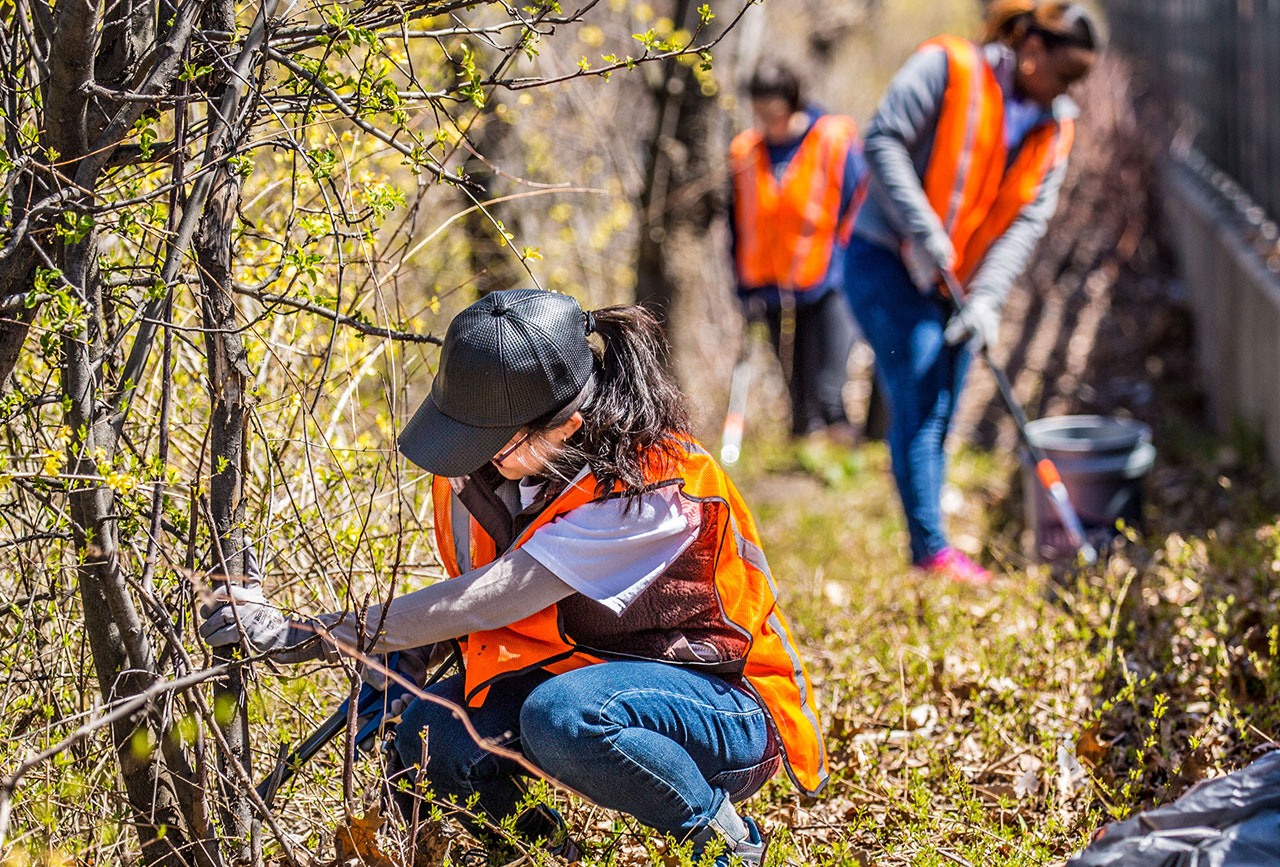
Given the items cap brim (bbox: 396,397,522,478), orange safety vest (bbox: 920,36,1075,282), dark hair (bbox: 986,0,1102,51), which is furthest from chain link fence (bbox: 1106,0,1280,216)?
cap brim (bbox: 396,397,522,478)

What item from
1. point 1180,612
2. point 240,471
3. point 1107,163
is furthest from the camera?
point 1107,163

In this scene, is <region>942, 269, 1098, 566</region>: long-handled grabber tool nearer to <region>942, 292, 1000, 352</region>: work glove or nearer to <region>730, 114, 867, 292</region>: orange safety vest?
<region>942, 292, 1000, 352</region>: work glove

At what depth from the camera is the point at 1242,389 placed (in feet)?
19.6

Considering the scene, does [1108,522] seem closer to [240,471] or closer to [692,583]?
[692,583]

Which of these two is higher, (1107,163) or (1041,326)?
(1107,163)

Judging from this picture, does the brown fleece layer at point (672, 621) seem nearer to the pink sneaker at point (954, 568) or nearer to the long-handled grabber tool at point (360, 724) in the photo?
the long-handled grabber tool at point (360, 724)

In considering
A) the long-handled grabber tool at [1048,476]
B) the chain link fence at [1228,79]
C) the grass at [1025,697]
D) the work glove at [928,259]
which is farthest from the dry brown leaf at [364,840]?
the chain link fence at [1228,79]

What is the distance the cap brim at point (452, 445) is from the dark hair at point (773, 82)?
4608 mm

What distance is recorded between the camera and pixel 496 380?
2078 mm

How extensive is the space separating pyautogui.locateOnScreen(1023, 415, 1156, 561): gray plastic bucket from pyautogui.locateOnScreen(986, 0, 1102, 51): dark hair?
1480mm

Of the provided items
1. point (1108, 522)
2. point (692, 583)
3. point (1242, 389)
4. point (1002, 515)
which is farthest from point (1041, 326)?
point (692, 583)

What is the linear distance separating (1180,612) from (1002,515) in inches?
92.4

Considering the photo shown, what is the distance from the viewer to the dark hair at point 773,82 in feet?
20.6

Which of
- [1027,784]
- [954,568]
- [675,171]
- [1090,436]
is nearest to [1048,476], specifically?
[954,568]
